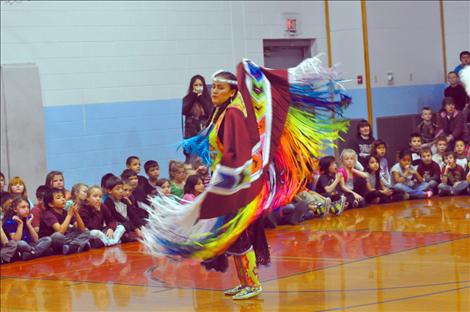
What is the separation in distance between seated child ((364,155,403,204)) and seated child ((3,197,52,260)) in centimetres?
402

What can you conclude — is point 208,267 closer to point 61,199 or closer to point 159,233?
point 159,233

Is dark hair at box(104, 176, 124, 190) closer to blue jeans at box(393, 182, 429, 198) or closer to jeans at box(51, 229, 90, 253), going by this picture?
jeans at box(51, 229, 90, 253)

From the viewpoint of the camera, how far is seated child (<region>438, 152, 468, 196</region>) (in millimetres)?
11016

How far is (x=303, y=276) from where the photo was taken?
21.3 ft

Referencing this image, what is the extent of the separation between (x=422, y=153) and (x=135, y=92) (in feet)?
11.9

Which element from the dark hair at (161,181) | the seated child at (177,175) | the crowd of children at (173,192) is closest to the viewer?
the crowd of children at (173,192)

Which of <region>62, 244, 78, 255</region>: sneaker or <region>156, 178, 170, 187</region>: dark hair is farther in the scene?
<region>156, 178, 170, 187</region>: dark hair

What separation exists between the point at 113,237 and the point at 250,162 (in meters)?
3.65

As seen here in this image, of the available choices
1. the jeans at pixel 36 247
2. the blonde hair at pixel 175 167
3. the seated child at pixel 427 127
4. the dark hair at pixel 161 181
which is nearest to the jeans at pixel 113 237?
the jeans at pixel 36 247

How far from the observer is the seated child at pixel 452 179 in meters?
11.0

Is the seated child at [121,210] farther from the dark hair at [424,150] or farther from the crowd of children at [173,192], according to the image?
the dark hair at [424,150]

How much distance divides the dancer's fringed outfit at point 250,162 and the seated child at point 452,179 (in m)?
5.06

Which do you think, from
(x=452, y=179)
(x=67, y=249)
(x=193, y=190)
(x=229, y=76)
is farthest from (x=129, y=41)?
(x=229, y=76)

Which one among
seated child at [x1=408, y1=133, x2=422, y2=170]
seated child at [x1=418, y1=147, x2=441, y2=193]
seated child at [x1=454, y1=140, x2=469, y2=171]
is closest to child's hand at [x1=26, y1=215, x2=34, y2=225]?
seated child at [x1=418, y1=147, x2=441, y2=193]
